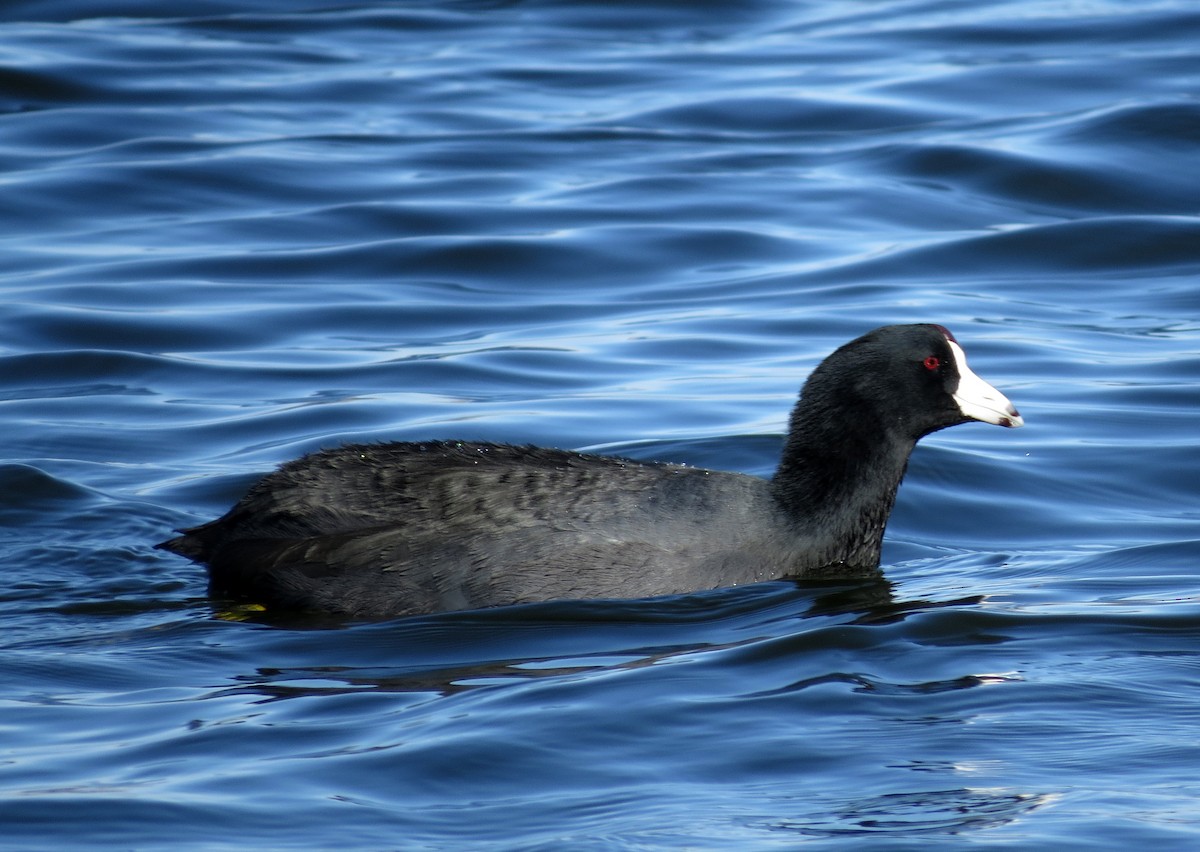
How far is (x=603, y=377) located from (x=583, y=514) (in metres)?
4.02

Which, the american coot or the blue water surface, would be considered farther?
the american coot

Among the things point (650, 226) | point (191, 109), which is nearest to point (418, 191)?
point (650, 226)

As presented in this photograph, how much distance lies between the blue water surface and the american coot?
142mm

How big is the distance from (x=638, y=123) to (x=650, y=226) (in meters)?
3.06

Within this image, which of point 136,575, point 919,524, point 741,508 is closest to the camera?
point 741,508

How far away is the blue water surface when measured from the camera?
5.15m

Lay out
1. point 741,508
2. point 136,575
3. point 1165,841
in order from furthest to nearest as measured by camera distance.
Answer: point 136,575 < point 741,508 < point 1165,841

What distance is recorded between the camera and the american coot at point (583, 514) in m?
6.61

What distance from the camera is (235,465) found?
9.02 m

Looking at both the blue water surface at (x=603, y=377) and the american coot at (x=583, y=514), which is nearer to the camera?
the blue water surface at (x=603, y=377)

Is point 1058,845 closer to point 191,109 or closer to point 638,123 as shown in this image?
point 638,123

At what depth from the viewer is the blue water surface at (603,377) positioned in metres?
5.15

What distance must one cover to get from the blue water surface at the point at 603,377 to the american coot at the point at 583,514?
0.14m

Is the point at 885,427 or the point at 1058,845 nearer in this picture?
the point at 1058,845
